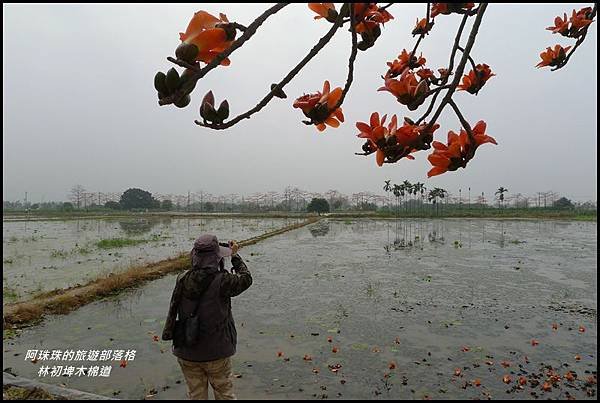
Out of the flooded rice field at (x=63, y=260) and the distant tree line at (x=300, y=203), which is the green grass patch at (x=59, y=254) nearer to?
the flooded rice field at (x=63, y=260)

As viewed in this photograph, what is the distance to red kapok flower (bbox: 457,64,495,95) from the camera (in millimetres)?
1000

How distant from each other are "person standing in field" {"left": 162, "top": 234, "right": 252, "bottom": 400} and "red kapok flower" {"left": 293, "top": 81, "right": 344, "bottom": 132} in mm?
1992

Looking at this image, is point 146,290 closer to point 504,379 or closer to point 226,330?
point 226,330

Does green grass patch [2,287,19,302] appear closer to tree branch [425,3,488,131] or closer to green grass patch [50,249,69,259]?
green grass patch [50,249,69,259]

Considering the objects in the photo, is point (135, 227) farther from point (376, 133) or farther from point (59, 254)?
point (376, 133)

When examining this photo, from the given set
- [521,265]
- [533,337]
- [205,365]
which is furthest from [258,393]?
[521,265]

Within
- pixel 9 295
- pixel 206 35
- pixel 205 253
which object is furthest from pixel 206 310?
pixel 9 295

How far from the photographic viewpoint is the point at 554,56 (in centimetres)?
137

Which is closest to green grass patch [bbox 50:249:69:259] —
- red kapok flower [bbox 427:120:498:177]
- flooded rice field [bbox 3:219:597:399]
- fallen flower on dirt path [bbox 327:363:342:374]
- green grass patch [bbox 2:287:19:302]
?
green grass patch [bbox 2:287:19:302]

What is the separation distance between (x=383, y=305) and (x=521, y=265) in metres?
6.28

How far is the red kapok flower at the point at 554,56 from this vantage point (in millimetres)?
1339

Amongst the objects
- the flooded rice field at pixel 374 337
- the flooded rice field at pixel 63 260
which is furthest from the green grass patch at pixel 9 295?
the flooded rice field at pixel 374 337

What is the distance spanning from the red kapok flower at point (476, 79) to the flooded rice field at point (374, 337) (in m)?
3.17

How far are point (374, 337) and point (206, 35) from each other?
Answer: 4928 mm
